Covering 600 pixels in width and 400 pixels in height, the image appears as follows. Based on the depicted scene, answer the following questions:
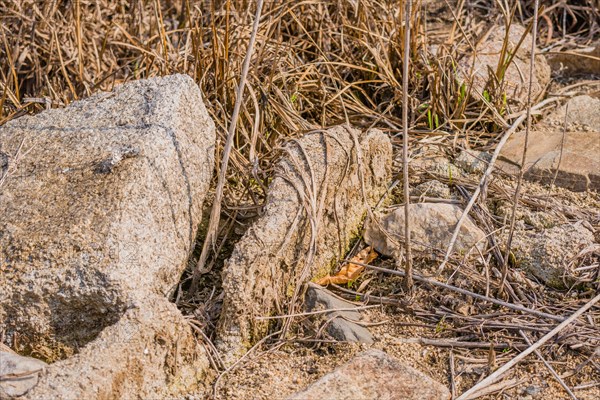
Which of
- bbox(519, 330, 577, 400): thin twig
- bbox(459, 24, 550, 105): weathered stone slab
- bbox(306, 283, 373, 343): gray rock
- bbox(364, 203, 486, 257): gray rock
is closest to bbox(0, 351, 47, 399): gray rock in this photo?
bbox(306, 283, 373, 343): gray rock

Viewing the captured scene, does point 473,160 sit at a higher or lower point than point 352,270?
higher

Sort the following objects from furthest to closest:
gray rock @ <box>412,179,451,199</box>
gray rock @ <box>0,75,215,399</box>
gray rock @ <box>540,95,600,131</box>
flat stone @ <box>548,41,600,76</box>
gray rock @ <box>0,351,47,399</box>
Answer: flat stone @ <box>548,41,600,76</box> → gray rock @ <box>540,95,600,131</box> → gray rock @ <box>412,179,451,199</box> → gray rock @ <box>0,75,215,399</box> → gray rock @ <box>0,351,47,399</box>

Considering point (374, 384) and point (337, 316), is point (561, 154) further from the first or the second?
point (374, 384)

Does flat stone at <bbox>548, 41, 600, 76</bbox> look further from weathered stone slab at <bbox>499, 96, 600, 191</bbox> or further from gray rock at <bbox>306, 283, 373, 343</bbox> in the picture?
gray rock at <bbox>306, 283, 373, 343</bbox>

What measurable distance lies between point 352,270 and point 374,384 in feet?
1.93

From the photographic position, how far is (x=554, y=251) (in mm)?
2721

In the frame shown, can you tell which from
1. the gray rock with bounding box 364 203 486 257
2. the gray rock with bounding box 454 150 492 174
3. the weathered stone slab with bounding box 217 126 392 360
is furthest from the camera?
the gray rock with bounding box 454 150 492 174

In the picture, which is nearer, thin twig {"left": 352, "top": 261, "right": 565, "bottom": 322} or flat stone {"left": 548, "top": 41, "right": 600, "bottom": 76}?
thin twig {"left": 352, "top": 261, "right": 565, "bottom": 322}

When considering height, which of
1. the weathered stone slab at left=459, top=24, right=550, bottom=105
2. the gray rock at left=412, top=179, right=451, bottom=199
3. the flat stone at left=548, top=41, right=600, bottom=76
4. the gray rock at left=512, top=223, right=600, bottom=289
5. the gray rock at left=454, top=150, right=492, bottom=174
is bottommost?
the gray rock at left=512, top=223, right=600, bottom=289

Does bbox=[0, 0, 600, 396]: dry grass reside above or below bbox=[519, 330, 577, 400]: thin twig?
above

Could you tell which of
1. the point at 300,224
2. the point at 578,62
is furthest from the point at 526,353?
the point at 578,62

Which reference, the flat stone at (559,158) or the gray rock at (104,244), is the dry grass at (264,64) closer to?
the flat stone at (559,158)

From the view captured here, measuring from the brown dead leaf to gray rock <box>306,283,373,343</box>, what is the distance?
0.39 feet

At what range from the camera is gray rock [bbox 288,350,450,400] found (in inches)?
85.1
